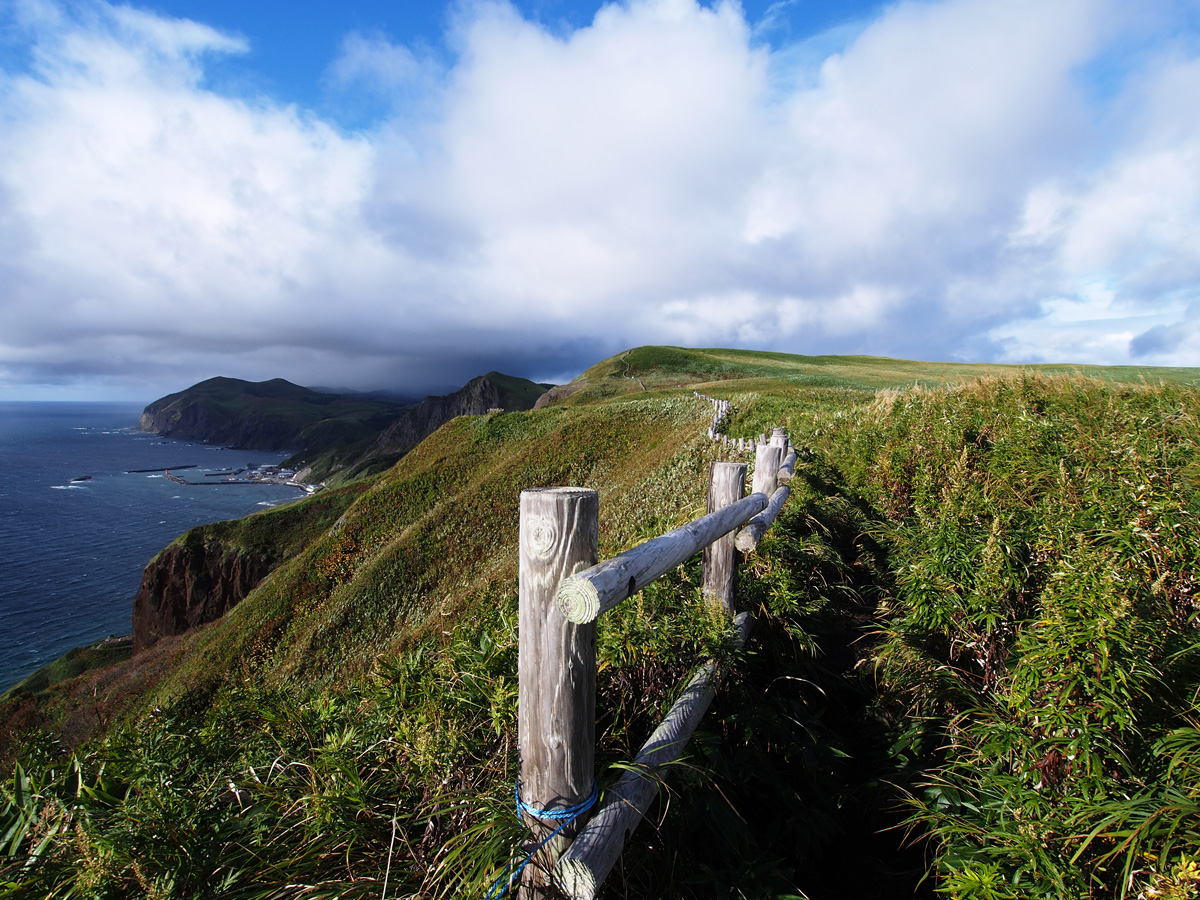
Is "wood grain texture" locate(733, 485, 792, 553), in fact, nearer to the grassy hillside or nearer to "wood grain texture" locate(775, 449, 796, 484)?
the grassy hillside

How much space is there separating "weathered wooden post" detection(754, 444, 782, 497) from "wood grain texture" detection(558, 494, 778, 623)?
10.2 ft

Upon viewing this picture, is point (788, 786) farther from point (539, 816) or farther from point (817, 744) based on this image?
point (539, 816)

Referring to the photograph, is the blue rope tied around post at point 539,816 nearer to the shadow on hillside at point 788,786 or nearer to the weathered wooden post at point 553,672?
the weathered wooden post at point 553,672

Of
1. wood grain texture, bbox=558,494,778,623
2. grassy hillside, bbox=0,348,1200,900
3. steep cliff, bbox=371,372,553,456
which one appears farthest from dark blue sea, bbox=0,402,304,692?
wood grain texture, bbox=558,494,778,623

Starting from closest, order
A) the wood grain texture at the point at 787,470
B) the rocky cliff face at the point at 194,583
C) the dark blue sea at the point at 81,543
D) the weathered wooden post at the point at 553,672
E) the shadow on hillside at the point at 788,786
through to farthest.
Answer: the weathered wooden post at the point at 553,672
the shadow on hillside at the point at 788,786
the wood grain texture at the point at 787,470
the rocky cliff face at the point at 194,583
the dark blue sea at the point at 81,543

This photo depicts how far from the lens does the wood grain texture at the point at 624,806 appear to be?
1.94 metres

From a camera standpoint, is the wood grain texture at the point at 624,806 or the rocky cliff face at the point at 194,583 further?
the rocky cliff face at the point at 194,583

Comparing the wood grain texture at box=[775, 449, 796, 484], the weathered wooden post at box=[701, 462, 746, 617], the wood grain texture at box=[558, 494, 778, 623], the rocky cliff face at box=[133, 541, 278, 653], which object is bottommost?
the rocky cliff face at box=[133, 541, 278, 653]

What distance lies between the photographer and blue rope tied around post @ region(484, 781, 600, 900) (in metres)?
1.95

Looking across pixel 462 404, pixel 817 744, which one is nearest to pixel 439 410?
pixel 462 404

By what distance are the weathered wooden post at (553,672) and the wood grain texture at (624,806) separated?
0.13 m

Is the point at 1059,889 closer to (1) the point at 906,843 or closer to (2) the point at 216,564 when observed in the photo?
(1) the point at 906,843

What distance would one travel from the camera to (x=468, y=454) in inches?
1275

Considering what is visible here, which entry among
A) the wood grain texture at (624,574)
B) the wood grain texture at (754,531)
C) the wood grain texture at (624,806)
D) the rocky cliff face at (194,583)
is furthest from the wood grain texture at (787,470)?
the rocky cliff face at (194,583)
